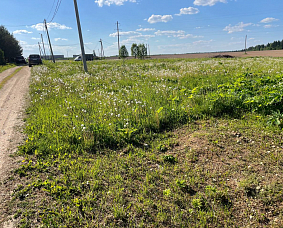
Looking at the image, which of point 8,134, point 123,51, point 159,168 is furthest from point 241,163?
point 123,51

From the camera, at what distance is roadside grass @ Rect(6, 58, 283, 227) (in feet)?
9.41

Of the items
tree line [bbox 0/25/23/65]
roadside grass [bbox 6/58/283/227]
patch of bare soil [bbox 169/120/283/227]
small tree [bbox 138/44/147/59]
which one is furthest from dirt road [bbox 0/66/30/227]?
small tree [bbox 138/44/147/59]

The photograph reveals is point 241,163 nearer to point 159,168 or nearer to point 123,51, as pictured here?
point 159,168

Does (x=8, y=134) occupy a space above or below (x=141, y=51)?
below

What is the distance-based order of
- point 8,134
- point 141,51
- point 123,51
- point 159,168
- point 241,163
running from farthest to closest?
point 141,51 → point 123,51 → point 8,134 → point 159,168 → point 241,163

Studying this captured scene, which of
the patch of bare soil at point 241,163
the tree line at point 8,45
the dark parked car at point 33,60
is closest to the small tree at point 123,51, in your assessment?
the tree line at point 8,45

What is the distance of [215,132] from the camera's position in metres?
5.01

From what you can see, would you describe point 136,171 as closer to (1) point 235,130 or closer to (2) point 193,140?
(2) point 193,140

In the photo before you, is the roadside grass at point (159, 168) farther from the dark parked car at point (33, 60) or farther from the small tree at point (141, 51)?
the small tree at point (141, 51)

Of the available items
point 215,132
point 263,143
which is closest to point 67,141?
point 215,132

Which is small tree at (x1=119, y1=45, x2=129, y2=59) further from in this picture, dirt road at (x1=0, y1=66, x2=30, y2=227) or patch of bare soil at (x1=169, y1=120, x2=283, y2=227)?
patch of bare soil at (x1=169, y1=120, x2=283, y2=227)

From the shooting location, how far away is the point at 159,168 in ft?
13.0

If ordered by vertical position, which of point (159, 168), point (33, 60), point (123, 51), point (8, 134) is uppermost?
point (123, 51)

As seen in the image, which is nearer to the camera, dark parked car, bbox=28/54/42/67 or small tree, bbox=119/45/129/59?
dark parked car, bbox=28/54/42/67
